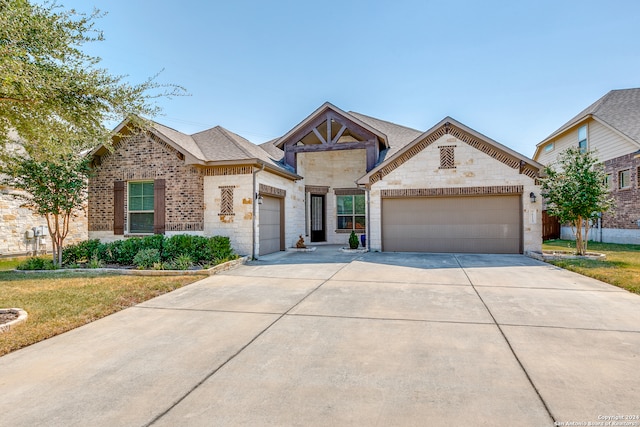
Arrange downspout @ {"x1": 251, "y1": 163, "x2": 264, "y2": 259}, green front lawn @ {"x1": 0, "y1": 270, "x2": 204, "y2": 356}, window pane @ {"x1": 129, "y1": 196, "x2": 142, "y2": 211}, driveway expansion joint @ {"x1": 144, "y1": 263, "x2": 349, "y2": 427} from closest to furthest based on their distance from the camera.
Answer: driveway expansion joint @ {"x1": 144, "y1": 263, "x2": 349, "y2": 427}
green front lawn @ {"x1": 0, "y1": 270, "x2": 204, "y2": 356}
downspout @ {"x1": 251, "y1": 163, "x2": 264, "y2": 259}
window pane @ {"x1": 129, "y1": 196, "x2": 142, "y2": 211}

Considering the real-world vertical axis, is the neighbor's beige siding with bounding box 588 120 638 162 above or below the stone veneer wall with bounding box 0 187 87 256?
above

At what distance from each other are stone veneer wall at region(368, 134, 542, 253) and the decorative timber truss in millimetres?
1879

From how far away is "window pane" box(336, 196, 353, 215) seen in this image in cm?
1750

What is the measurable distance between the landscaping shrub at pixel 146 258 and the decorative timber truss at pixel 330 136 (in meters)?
7.58

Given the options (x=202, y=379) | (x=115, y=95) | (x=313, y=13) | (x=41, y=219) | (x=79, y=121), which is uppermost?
(x=313, y=13)

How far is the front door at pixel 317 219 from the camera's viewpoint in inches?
687

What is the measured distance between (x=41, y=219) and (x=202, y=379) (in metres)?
14.3

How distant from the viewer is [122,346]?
13.4ft

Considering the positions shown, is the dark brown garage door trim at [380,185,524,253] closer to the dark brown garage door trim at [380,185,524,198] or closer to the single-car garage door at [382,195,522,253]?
the dark brown garage door trim at [380,185,524,198]

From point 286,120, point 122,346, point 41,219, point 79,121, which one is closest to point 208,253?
point 79,121

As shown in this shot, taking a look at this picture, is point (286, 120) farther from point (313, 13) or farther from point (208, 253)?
point (208, 253)

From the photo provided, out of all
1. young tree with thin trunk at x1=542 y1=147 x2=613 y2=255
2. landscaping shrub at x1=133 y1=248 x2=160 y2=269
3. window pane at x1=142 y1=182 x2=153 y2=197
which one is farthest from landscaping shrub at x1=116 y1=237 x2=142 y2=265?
young tree with thin trunk at x1=542 y1=147 x2=613 y2=255

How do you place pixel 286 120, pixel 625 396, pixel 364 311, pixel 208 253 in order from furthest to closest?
pixel 286 120 < pixel 208 253 < pixel 364 311 < pixel 625 396

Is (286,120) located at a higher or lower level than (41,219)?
higher
